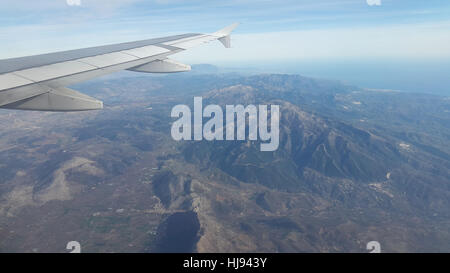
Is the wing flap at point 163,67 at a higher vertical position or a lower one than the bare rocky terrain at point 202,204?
higher

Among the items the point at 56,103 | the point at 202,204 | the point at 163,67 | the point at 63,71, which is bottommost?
the point at 202,204

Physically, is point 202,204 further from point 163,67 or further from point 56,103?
point 56,103

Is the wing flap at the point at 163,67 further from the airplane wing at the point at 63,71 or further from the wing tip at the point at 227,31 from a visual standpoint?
the wing tip at the point at 227,31

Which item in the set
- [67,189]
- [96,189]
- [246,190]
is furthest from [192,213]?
[67,189]

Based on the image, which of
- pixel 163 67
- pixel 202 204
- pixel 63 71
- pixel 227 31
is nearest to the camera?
pixel 63 71

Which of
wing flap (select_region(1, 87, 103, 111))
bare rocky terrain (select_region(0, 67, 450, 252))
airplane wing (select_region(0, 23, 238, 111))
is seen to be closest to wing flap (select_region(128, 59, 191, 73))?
airplane wing (select_region(0, 23, 238, 111))

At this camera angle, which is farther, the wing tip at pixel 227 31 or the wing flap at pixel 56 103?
the wing tip at pixel 227 31

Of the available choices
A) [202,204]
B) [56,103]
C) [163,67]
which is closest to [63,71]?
[56,103]

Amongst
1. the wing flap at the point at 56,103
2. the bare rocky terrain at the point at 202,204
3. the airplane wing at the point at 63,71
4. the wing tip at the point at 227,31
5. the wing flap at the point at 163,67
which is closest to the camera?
the wing flap at the point at 56,103

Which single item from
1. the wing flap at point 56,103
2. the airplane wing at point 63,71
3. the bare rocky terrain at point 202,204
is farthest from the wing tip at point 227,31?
the bare rocky terrain at point 202,204

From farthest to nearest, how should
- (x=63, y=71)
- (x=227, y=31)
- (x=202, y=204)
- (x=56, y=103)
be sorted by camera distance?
(x=202, y=204) → (x=227, y=31) → (x=63, y=71) → (x=56, y=103)
